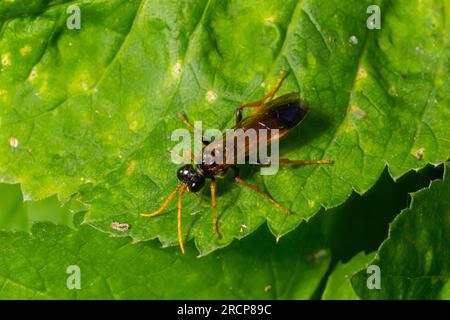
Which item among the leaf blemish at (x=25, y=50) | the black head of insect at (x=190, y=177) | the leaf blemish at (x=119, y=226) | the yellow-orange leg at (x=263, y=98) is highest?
the leaf blemish at (x=25, y=50)

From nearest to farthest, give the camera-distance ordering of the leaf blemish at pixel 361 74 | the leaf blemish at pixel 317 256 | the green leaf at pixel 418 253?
the green leaf at pixel 418 253
the leaf blemish at pixel 361 74
the leaf blemish at pixel 317 256

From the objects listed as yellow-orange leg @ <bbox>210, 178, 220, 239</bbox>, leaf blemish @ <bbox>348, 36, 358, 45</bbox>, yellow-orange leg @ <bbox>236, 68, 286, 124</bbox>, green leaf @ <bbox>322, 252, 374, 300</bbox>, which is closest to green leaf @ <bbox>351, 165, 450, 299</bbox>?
green leaf @ <bbox>322, 252, 374, 300</bbox>

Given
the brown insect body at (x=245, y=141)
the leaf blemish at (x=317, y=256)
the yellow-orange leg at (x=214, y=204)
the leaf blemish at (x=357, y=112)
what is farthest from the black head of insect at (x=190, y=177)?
the leaf blemish at (x=317, y=256)

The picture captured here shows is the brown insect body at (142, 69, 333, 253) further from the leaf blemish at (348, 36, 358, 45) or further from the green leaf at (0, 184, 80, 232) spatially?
the green leaf at (0, 184, 80, 232)

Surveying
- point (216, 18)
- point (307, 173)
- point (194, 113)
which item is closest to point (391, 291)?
point (307, 173)

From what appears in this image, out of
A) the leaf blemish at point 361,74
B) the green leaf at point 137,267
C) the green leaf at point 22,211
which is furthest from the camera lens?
the green leaf at point 22,211

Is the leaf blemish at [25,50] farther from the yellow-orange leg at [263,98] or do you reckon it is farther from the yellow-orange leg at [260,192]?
the yellow-orange leg at [260,192]

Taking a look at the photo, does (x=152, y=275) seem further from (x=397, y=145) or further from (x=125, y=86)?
(x=397, y=145)
